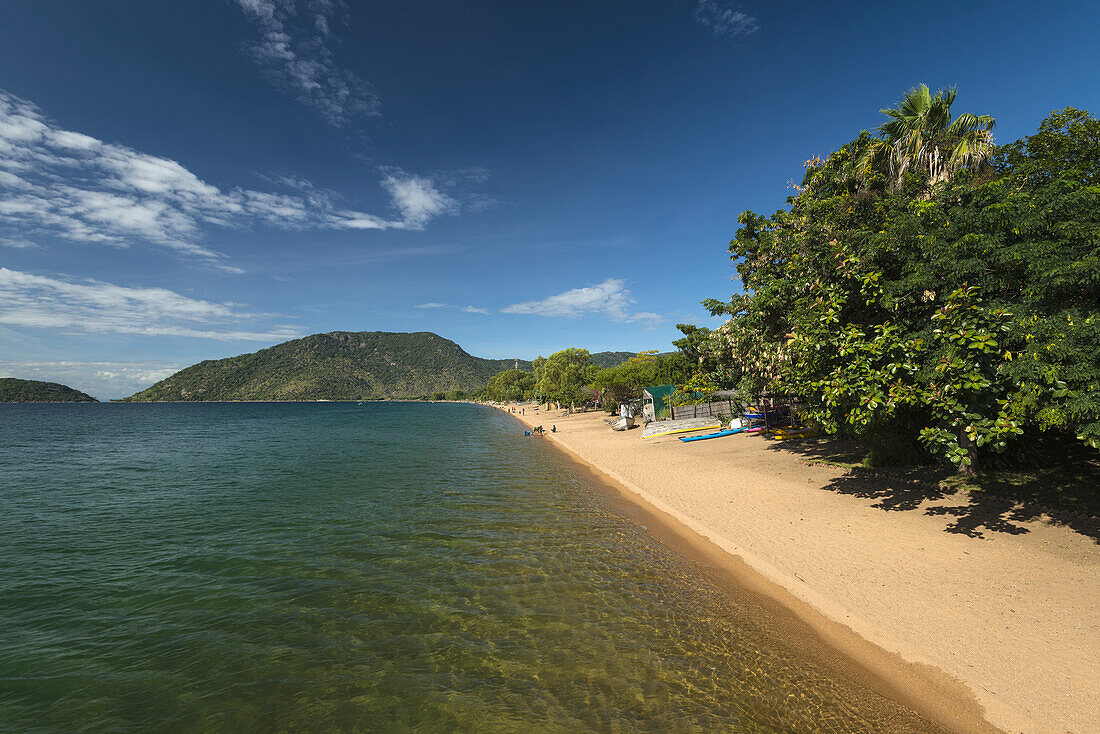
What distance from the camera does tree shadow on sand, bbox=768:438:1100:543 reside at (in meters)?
10.4

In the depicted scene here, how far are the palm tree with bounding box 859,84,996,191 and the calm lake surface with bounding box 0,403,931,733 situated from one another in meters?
19.9

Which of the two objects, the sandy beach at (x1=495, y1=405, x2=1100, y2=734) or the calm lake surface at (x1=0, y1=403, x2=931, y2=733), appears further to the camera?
the calm lake surface at (x1=0, y1=403, x2=931, y2=733)

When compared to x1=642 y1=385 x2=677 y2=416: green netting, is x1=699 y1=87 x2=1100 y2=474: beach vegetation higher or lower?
higher

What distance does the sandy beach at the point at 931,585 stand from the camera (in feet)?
19.4

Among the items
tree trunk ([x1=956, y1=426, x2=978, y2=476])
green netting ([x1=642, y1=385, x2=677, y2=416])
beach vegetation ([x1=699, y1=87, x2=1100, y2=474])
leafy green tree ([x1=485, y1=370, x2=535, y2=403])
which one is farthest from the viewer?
leafy green tree ([x1=485, y1=370, x2=535, y2=403])

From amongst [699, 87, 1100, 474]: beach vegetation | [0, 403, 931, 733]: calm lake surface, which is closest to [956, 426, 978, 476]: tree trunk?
[699, 87, 1100, 474]: beach vegetation

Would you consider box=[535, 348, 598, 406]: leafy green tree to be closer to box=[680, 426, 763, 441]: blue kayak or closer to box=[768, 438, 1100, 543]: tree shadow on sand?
box=[680, 426, 763, 441]: blue kayak

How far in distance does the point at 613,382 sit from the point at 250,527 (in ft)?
161

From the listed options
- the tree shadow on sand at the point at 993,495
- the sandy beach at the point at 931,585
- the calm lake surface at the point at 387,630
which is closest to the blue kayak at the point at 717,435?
the sandy beach at the point at 931,585

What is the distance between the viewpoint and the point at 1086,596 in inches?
297

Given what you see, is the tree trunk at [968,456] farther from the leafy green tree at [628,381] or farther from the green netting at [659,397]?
the leafy green tree at [628,381]

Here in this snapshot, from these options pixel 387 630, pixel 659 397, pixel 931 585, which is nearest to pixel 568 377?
pixel 659 397

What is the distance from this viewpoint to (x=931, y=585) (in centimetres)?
859

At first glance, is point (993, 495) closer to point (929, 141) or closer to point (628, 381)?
point (929, 141)
